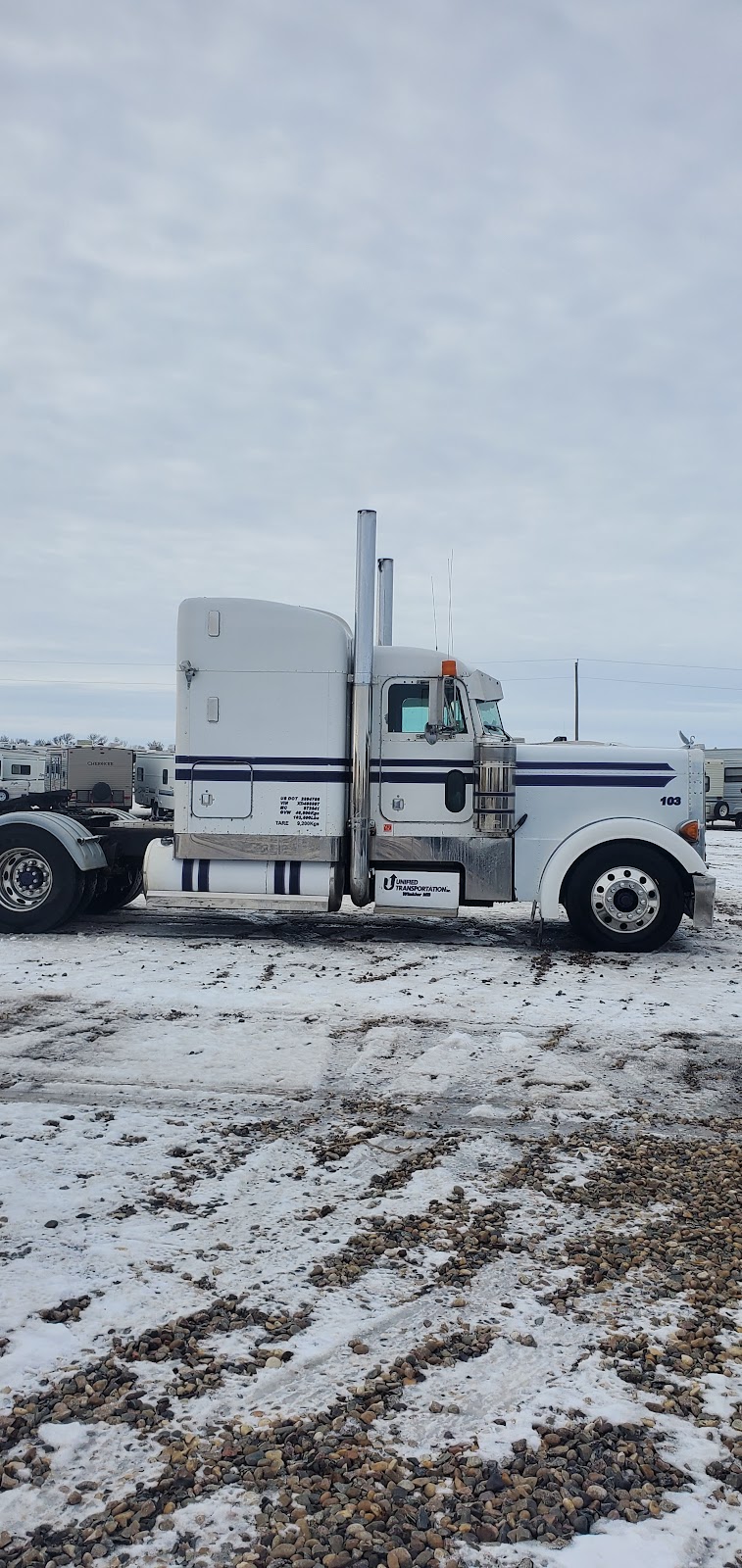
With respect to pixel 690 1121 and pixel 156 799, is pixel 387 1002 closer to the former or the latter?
pixel 690 1121

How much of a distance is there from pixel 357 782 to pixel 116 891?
3957 mm

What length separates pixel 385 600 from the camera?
1162 cm

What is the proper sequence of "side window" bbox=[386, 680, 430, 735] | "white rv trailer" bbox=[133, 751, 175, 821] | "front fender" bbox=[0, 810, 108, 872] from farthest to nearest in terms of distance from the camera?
"white rv trailer" bbox=[133, 751, 175, 821] < "front fender" bbox=[0, 810, 108, 872] < "side window" bbox=[386, 680, 430, 735]

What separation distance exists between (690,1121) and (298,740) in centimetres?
592

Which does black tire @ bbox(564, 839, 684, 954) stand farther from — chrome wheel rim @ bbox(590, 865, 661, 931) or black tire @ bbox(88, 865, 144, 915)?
black tire @ bbox(88, 865, 144, 915)

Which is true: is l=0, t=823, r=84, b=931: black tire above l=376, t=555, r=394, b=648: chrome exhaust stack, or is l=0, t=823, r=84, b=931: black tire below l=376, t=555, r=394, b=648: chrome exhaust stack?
below

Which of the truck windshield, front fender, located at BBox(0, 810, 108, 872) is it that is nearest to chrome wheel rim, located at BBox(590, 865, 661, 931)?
the truck windshield

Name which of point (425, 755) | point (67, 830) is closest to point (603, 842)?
point (425, 755)

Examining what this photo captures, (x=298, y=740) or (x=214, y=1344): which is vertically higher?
(x=298, y=740)

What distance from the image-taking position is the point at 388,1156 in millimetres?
4953

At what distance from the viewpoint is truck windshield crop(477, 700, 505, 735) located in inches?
422

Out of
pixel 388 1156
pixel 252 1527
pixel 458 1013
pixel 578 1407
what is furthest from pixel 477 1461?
pixel 458 1013

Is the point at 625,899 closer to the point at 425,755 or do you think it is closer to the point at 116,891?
the point at 425,755

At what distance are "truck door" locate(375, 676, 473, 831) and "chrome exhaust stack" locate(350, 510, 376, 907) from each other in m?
0.21
